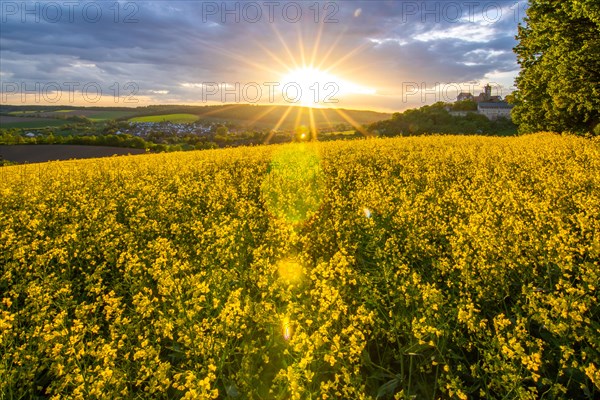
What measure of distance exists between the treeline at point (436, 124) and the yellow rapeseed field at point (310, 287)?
105 ft

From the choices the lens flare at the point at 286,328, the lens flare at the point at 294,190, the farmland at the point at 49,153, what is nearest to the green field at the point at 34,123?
the farmland at the point at 49,153

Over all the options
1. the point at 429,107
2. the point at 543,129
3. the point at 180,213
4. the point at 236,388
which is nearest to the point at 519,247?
the point at 236,388

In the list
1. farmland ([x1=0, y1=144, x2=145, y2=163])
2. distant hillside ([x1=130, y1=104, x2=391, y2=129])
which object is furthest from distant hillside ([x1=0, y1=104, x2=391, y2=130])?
farmland ([x1=0, y1=144, x2=145, y2=163])

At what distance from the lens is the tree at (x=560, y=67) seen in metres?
19.9

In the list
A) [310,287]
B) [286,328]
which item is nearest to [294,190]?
[310,287]

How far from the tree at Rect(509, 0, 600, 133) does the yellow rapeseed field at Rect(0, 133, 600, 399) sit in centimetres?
1135

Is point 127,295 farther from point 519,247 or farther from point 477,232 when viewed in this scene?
point 519,247

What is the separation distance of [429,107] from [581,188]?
51739 mm

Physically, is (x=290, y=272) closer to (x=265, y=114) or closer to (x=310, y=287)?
(x=310, y=287)

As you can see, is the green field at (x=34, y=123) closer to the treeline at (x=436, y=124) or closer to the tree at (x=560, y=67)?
the treeline at (x=436, y=124)

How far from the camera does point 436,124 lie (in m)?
47.4

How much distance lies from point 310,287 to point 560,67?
24.2m

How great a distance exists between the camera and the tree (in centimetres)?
1988

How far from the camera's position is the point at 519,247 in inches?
185
